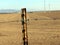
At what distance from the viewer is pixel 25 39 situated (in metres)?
6.43

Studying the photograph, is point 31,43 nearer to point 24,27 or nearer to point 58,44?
point 58,44

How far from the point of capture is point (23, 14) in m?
6.48

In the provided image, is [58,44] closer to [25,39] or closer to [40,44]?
[40,44]

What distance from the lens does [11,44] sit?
48.6ft

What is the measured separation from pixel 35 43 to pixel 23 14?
8877 mm

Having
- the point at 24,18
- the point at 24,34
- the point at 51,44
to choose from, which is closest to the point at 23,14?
the point at 24,18

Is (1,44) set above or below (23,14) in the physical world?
below

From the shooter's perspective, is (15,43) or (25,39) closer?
(25,39)

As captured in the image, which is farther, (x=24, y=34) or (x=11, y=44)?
(x=11, y=44)

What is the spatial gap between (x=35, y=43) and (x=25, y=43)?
8868mm

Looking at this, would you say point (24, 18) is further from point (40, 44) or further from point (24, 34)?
point (40, 44)

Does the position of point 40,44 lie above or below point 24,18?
below

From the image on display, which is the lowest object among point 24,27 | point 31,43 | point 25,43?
point 31,43

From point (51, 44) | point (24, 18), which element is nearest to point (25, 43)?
point (24, 18)
